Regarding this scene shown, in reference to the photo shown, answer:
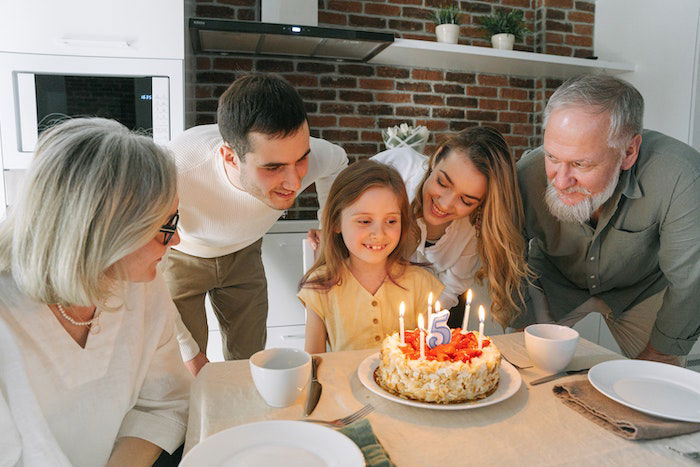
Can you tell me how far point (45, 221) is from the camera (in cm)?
83

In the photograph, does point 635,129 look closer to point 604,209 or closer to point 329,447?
point 604,209

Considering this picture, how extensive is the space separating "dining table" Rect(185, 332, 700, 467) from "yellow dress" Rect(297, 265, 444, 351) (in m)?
0.40

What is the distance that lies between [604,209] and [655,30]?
2.20 m

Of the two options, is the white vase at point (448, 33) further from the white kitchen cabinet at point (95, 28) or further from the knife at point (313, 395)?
the knife at point (313, 395)

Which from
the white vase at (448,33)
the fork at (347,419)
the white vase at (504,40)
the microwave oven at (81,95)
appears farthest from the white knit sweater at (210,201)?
the white vase at (504,40)

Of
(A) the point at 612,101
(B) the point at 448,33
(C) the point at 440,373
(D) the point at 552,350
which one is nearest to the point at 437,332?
(C) the point at 440,373

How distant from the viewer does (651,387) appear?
3.30 feet

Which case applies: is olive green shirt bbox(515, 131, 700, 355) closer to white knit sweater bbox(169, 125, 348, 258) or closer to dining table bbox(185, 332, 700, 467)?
dining table bbox(185, 332, 700, 467)

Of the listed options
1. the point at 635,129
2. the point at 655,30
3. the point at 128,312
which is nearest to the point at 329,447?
the point at 128,312

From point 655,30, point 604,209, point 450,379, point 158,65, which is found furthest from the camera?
point 655,30

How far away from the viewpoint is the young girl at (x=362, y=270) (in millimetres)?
1522

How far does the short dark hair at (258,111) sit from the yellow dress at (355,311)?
456mm

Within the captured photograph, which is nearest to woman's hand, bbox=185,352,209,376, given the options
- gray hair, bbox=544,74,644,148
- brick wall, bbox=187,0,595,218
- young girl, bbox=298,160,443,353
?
young girl, bbox=298,160,443,353

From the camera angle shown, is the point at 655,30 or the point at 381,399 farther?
the point at 655,30
